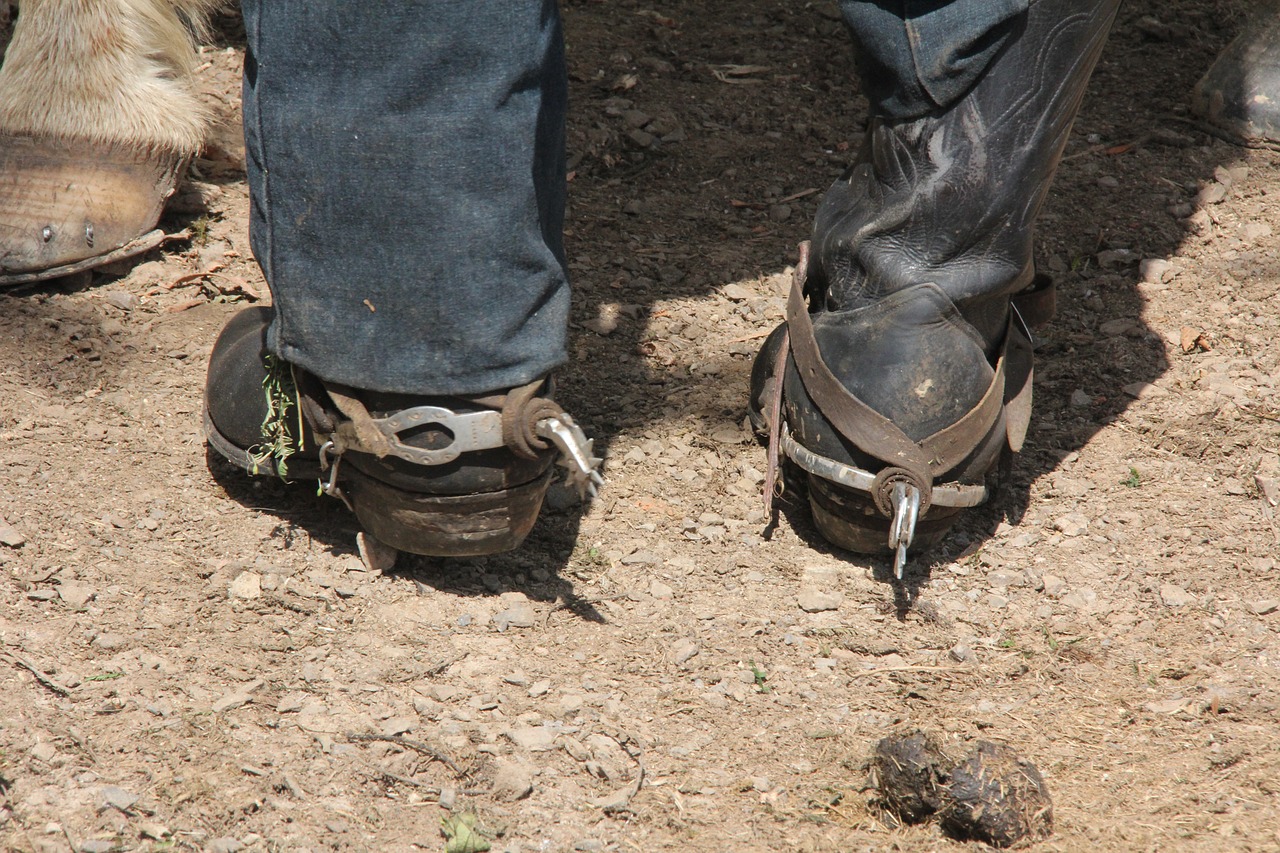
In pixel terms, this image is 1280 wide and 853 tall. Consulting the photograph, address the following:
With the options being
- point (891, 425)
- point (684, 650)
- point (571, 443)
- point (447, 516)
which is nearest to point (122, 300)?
point (447, 516)

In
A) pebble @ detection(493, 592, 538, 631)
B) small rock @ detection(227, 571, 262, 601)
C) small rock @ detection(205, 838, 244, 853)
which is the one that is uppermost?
small rock @ detection(205, 838, 244, 853)

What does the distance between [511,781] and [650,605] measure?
1.14 feet

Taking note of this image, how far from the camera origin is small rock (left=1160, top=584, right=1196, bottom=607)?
155cm

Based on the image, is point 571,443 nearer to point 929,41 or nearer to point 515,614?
point 515,614

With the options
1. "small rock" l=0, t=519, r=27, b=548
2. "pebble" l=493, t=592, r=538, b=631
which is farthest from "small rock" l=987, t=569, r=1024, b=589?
"small rock" l=0, t=519, r=27, b=548

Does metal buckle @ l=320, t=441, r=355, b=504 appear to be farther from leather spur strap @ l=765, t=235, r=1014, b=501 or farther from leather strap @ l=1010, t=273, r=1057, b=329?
leather strap @ l=1010, t=273, r=1057, b=329

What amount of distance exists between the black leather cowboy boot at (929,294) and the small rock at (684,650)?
0.26m

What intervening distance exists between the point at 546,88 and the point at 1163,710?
1019 mm

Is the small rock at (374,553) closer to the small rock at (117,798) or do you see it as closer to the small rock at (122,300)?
the small rock at (117,798)

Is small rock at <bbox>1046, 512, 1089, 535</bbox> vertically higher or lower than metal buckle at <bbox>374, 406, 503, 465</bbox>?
lower

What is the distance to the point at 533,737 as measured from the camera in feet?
4.32

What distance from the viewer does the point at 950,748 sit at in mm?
1312

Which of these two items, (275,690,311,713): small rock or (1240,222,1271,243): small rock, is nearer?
(275,690,311,713): small rock

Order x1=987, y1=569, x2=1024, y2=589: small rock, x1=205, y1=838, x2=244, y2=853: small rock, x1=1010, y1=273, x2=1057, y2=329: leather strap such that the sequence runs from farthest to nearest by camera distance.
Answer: x1=1010, y1=273, x2=1057, y2=329: leather strap
x1=987, y1=569, x2=1024, y2=589: small rock
x1=205, y1=838, x2=244, y2=853: small rock
